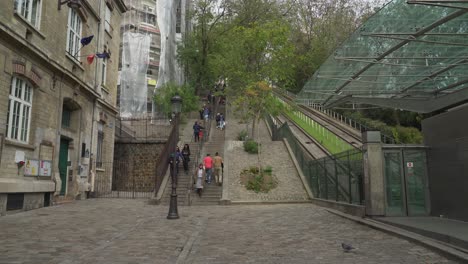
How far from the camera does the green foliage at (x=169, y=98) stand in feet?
111

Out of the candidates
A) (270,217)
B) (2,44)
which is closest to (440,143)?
(270,217)

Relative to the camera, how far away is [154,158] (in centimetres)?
2652

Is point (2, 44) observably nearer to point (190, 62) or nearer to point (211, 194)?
point (211, 194)

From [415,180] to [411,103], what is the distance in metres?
3.53

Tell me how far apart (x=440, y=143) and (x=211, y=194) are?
10.1m

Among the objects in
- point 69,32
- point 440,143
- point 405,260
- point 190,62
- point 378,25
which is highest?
point 190,62

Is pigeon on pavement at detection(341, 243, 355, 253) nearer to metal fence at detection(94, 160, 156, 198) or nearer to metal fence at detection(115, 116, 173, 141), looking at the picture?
metal fence at detection(94, 160, 156, 198)

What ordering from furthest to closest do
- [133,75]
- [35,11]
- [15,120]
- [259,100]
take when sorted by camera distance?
[133,75]
[259,100]
[35,11]
[15,120]

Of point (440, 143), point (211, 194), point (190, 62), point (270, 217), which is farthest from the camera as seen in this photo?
point (190, 62)

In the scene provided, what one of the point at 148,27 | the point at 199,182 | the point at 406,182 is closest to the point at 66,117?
the point at 199,182

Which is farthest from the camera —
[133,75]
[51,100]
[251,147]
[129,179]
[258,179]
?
[133,75]

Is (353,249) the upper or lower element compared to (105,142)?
lower

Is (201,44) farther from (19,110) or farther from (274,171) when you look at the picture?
(19,110)

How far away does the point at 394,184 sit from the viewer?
11117mm
